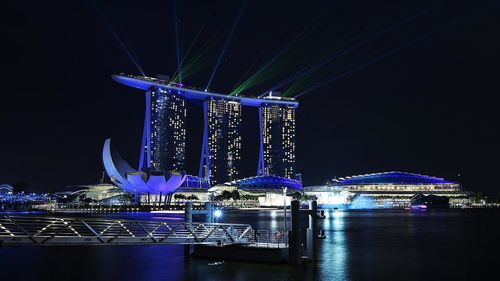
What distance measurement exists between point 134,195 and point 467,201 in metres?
135

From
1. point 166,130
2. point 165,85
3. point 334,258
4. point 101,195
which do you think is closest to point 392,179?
point 166,130

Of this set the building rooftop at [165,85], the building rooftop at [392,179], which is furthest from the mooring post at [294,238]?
the building rooftop at [392,179]

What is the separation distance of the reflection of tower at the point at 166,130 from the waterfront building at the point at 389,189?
5181 centimetres

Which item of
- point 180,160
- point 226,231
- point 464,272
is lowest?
point 464,272

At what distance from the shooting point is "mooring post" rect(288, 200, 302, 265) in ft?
77.7

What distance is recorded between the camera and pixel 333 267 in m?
26.9

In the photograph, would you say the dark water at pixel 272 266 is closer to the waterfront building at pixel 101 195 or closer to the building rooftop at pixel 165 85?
the waterfront building at pixel 101 195

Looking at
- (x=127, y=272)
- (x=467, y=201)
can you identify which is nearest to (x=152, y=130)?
(x=467, y=201)

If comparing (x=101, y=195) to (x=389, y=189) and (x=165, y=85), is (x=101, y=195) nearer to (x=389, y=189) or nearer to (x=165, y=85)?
(x=165, y=85)

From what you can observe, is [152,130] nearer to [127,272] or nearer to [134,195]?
[134,195]

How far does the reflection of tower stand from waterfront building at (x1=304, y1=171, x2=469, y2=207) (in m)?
51.8

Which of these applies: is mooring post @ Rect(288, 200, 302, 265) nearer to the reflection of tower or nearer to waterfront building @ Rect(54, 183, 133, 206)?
waterfront building @ Rect(54, 183, 133, 206)

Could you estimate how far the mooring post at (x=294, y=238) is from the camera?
23688 millimetres

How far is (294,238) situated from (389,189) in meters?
178
